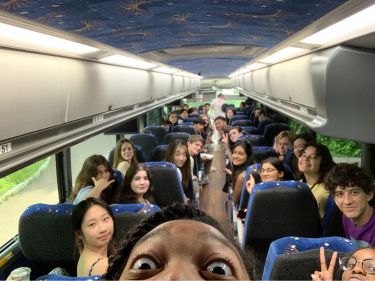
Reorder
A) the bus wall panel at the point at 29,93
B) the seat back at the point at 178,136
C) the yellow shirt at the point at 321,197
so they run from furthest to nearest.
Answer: the seat back at the point at 178,136, the yellow shirt at the point at 321,197, the bus wall panel at the point at 29,93

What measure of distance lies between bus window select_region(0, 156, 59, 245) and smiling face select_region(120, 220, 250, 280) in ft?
20.5

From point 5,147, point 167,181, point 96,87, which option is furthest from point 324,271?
point 96,87

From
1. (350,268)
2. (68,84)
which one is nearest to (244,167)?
(68,84)

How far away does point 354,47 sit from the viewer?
9.06ft

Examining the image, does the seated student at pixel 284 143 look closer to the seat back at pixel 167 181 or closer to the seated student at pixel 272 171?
the seated student at pixel 272 171

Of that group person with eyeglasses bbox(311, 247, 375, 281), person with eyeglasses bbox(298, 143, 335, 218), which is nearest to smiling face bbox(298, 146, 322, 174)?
person with eyeglasses bbox(298, 143, 335, 218)

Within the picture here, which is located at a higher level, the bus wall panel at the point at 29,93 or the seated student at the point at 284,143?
the bus wall panel at the point at 29,93

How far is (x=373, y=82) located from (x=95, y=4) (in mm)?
1906

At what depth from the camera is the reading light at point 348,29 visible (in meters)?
2.04

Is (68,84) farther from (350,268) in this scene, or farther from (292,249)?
(350,268)

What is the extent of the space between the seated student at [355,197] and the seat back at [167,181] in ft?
6.10

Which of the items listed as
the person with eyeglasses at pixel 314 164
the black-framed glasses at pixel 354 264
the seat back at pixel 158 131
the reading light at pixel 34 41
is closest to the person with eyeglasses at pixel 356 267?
the black-framed glasses at pixel 354 264

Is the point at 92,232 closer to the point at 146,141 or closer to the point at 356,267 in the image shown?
the point at 356,267

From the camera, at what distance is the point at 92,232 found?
9.06 feet
